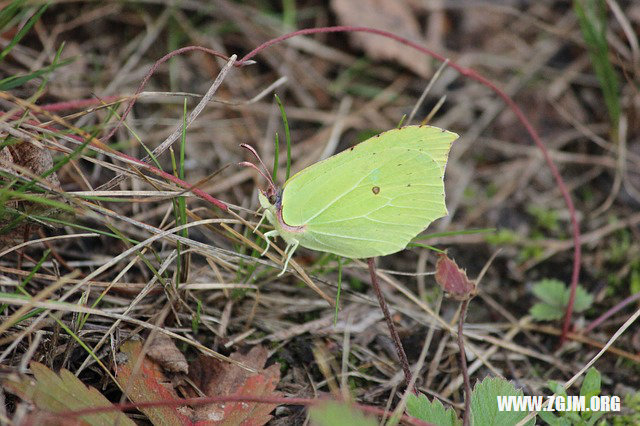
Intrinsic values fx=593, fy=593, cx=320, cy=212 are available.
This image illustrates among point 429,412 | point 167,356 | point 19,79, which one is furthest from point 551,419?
point 19,79

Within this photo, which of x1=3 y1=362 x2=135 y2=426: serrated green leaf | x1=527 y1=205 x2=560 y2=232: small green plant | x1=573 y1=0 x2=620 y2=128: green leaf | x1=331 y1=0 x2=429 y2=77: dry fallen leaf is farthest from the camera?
x1=331 y1=0 x2=429 y2=77: dry fallen leaf

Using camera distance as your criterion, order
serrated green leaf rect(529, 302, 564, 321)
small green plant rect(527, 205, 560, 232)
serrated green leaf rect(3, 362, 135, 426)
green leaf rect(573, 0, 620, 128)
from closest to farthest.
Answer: serrated green leaf rect(3, 362, 135, 426)
serrated green leaf rect(529, 302, 564, 321)
green leaf rect(573, 0, 620, 128)
small green plant rect(527, 205, 560, 232)

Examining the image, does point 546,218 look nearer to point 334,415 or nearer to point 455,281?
point 455,281

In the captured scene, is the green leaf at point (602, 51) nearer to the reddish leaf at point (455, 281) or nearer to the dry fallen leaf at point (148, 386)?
the reddish leaf at point (455, 281)

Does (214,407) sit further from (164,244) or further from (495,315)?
(495,315)

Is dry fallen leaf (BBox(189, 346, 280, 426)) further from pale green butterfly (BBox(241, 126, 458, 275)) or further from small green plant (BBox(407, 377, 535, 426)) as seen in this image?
small green plant (BBox(407, 377, 535, 426))

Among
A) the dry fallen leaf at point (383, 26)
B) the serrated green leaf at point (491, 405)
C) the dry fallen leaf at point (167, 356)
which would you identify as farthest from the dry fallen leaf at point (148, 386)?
the dry fallen leaf at point (383, 26)

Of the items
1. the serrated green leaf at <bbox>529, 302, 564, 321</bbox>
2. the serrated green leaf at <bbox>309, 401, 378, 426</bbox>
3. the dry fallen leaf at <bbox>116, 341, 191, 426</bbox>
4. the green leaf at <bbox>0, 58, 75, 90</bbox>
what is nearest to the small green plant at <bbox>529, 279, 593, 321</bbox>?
the serrated green leaf at <bbox>529, 302, 564, 321</bbox>
